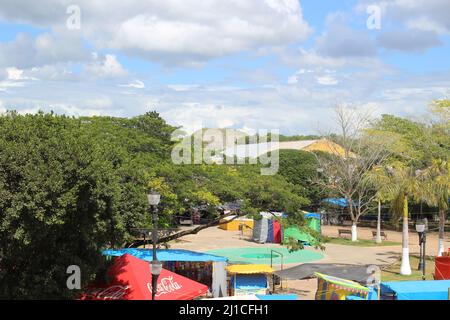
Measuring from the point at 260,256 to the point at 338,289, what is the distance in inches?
655

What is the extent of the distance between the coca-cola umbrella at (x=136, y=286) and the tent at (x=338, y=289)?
3.60m

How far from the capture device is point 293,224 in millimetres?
22031

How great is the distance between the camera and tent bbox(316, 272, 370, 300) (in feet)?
48.3

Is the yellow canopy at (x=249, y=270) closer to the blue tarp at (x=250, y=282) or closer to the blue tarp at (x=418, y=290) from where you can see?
the blue tarp at (x=250, y=282)

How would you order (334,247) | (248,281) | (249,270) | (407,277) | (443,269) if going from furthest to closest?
(334,247), (407,277), (443,269), (248,281), (249,270)

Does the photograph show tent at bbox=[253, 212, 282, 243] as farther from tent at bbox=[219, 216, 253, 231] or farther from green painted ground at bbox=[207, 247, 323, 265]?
tent at bbox=[219, 216, 253, 231]

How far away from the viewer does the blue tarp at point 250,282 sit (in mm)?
19984

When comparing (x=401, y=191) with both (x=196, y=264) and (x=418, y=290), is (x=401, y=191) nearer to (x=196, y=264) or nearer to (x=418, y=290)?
(x=196, y=264)

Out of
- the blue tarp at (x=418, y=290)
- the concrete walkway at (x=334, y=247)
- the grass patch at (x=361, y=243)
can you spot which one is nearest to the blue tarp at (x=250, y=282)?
the concrete walkway at (x=334, y=247)

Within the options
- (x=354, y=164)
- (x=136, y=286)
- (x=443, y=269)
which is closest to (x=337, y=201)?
(x=354, y=164)

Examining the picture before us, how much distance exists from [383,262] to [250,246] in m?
9.76

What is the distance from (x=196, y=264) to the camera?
2170cm

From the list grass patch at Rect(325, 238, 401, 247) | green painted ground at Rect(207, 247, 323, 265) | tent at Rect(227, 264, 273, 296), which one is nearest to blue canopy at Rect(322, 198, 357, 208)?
grass patch at Rect(325, 238, 401, 247)
